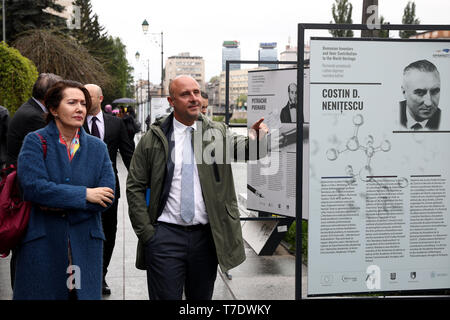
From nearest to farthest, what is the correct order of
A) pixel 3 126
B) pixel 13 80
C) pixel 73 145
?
pixel 73 145 < pixel 3 126 < pixel 13 80

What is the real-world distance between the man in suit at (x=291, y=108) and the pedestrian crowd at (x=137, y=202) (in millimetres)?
2522

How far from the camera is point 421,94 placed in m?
3.71

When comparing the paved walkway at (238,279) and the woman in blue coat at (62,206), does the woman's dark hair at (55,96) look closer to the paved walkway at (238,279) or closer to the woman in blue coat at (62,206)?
the woman in blue coat at (62,206)

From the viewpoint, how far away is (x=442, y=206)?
3752mm

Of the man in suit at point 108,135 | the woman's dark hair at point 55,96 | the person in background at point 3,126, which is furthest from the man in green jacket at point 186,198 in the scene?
the person in background at point 3,126

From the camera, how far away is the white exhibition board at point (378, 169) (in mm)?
3654

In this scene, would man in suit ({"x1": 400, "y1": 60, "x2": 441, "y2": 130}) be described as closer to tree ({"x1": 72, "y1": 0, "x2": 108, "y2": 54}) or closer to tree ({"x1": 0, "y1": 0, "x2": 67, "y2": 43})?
tree ({"x1": 0, "y1": 0, "x2": 67, "y2": 43})

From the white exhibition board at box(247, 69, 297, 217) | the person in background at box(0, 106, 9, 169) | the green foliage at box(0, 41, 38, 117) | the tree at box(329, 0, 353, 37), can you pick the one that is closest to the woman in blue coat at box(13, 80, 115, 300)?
the person in background at box(0, 106, 9, 169)

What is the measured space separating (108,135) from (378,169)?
2501 millimetres

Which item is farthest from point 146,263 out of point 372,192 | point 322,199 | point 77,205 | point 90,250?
point 372,192

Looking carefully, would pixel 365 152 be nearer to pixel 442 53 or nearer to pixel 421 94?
pixel 421 94

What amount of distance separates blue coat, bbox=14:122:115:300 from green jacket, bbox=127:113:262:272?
0.30 m

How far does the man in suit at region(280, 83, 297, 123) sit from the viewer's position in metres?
5.98

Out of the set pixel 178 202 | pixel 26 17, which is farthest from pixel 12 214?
pixel 26 17
